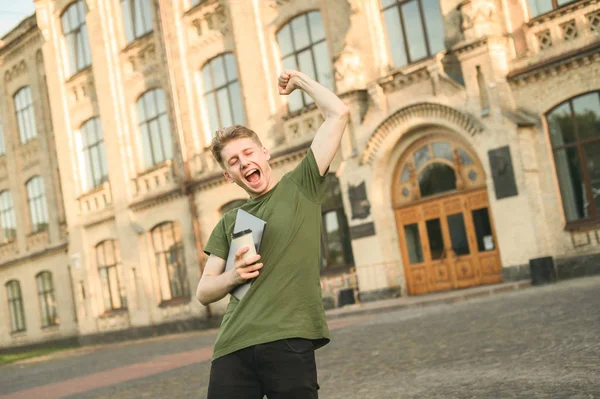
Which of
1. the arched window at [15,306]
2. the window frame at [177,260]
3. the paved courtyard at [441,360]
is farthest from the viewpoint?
the arched window at [15,306]

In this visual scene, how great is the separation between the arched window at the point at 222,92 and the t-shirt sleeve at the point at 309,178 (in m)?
20.7

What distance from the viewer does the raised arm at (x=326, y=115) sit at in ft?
10.5

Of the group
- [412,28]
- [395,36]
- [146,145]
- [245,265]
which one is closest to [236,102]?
[146,145]

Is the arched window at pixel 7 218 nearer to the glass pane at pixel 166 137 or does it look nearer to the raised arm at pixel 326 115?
the glass pane at pixel 166 137

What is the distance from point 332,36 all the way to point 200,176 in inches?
269

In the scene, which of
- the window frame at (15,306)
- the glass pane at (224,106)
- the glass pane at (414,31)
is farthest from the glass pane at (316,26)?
the window frame at (15,306)

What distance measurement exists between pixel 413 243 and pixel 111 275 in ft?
45.3

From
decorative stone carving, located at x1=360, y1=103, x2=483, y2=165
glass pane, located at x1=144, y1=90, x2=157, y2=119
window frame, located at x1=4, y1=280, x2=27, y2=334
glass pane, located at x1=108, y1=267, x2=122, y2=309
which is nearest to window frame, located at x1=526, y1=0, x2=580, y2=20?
decorative stone carving, located at x1=360, y1=103, x2=483, y2=165

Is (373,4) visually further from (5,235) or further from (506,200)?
(5,235)

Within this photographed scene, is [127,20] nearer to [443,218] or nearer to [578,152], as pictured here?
[443,218]

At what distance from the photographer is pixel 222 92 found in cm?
2450

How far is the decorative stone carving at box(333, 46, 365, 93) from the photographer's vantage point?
773 inches

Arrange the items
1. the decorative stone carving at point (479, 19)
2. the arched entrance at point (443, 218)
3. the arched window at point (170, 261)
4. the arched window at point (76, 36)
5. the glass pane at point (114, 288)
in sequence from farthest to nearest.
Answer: the arched window at point (76, 36) < the glass pane at point (114, 288) < the arched window at point (170, 261) < the arched entrance at point (443, 218) < the decorative stone carving at point (479, 19)

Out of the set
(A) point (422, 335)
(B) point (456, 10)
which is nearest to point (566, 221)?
(B) point (456, 10)
